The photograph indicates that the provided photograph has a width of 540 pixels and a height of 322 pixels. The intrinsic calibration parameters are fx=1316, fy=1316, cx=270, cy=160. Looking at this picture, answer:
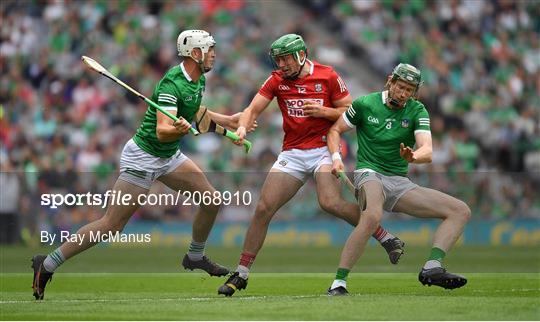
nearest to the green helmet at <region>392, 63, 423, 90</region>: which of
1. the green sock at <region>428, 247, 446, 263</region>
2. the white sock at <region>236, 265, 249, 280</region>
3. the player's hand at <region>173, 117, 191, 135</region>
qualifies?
the green sock at <region>428, 247, 446, 263</region>

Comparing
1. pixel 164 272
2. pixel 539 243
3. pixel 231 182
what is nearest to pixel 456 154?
pixel 539 243

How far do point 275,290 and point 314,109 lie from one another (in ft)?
7.30

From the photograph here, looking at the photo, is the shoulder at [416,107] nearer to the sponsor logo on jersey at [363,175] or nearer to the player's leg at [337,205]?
the sponsor logo on jersey at [363,175]

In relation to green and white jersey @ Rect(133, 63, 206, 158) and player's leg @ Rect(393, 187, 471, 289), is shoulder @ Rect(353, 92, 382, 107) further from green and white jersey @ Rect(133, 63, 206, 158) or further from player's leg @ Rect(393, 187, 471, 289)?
green and white jersey @ Rect(133, 63, 206, 158)

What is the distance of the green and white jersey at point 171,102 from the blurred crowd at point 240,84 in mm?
8186

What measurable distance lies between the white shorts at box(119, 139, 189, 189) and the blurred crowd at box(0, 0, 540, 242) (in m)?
8.10

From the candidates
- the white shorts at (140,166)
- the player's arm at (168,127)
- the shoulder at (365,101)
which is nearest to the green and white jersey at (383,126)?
the shoulder at (365,101)

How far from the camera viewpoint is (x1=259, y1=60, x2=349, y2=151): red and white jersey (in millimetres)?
14203

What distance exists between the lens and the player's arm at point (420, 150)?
42.0 ft

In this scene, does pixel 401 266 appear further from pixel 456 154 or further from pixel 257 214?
pixel 456 154

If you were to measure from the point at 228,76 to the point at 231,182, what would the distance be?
17.7ft

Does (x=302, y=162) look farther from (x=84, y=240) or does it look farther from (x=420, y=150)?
(x=84, y=240)

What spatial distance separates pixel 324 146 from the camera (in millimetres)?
14344

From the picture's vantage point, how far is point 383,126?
546 inches
